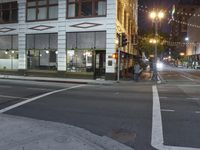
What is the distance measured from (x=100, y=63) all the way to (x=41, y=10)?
8584 mm

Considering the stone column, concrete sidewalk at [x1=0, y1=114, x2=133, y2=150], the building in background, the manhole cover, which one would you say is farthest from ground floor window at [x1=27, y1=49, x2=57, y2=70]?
the building in background

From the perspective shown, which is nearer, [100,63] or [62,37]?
[100,63]

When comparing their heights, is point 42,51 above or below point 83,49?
below

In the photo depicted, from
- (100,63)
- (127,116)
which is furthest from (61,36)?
(127,116)

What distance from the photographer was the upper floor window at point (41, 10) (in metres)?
35.7

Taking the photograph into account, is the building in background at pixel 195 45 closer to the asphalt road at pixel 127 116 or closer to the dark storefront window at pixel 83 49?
the dark storefront window at pixel 83 49

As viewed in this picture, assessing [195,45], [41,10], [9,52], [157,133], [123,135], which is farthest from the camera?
[195,45]

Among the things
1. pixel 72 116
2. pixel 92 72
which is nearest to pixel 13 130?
pixel 72 116

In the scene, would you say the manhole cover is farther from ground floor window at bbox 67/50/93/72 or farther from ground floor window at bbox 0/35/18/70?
ground floor window at bbox 0/35/18/70

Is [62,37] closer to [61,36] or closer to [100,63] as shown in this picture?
[61,36]

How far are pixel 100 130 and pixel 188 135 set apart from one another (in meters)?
2.42

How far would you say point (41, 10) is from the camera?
120ft

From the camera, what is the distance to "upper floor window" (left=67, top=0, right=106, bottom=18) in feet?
109

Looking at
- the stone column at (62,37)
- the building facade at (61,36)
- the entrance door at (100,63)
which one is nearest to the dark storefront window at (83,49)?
the building facade at (61,36)
